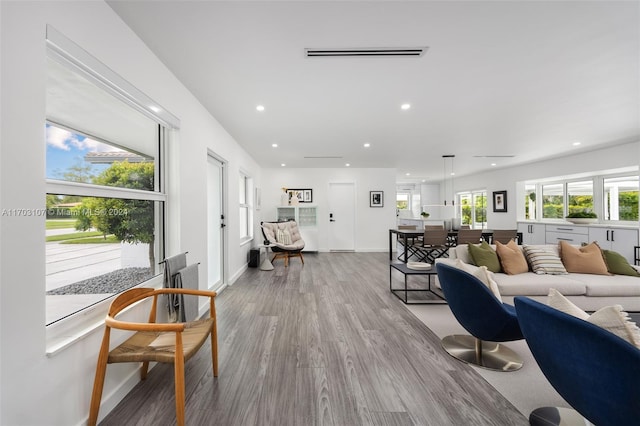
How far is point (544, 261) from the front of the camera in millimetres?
3207

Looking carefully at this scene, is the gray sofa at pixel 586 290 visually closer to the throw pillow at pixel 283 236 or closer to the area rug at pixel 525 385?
the area rug at pixel 525 385

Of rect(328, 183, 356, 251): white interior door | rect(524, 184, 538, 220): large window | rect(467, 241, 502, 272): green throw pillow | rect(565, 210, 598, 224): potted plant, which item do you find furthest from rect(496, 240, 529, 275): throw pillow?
rect(524, 184, 538, 220): large window

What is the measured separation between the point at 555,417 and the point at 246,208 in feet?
18.5

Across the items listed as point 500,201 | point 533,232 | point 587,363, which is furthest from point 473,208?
point 587,363

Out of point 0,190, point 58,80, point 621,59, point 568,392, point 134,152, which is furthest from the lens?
point 621,59

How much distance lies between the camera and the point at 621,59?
2330 millimetres

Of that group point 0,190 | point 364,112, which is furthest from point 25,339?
point 364,112

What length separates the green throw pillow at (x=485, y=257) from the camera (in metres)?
3.23

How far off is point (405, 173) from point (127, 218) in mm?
8458

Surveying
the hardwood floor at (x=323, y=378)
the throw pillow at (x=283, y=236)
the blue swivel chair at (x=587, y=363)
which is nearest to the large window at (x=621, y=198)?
the hardwood floor at (x=323, y=378)

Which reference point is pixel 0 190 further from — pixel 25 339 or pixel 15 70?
pixel 25 339

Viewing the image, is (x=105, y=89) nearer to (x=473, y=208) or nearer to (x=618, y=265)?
(x=618, y=265)

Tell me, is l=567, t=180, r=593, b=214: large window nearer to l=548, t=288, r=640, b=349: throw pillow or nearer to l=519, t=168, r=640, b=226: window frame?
l=519, t=168, r=640, b=226: window frame

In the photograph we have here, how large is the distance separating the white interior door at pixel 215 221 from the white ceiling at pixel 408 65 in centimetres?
71
